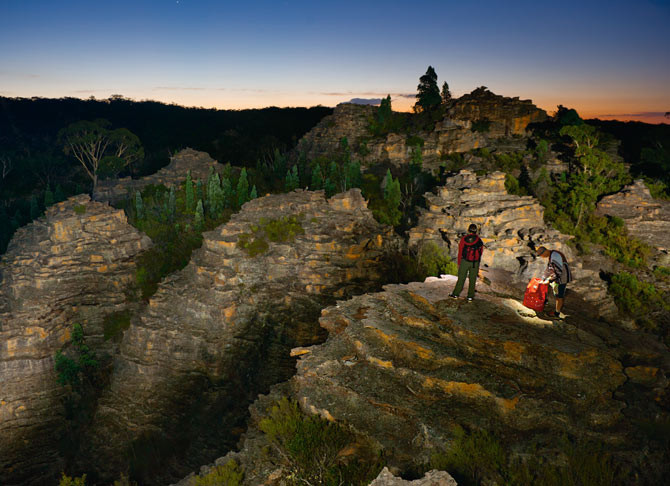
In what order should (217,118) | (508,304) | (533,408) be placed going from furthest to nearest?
(217,118) < (508,304) < (533,408)

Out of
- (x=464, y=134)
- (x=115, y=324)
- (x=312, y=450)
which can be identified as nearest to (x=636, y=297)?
(x=312, y=450)

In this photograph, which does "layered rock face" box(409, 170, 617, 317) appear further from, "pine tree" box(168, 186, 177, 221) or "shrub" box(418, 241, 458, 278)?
"pine tree" box(168, 186, 177, 221)

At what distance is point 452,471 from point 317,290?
49.5ft

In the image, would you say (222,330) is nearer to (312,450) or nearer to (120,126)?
(312,450)

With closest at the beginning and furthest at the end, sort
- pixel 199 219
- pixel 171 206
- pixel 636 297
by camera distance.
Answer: pixel 636 297
pixel 199 219
pixel 171 206

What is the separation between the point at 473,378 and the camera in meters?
8.80

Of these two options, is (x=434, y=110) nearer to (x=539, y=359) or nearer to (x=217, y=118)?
(x=539, y=359)

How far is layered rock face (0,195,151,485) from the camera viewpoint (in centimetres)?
2186

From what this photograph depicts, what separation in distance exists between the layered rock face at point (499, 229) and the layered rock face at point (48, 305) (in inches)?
853

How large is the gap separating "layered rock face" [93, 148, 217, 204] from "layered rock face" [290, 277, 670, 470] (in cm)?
3852

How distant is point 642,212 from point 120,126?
10476 cm

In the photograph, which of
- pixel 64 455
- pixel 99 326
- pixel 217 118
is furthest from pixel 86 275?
pixel 217 118

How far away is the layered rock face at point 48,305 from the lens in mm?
21859

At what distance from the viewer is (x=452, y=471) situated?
7180mm
